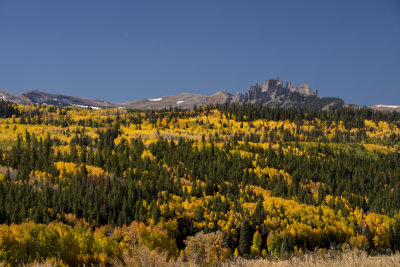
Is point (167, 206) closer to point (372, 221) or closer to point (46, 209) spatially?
point (46, 209)

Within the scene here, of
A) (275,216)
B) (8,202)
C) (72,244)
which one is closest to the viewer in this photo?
(72,244)

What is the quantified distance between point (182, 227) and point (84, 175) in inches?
2442

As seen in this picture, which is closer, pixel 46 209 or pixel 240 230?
pixel 46 209

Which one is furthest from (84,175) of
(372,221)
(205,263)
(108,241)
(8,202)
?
(205,263)

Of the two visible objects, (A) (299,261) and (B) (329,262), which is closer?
(B) (329,262)

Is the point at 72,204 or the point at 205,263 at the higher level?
the point at 205,263

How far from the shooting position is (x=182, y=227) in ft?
556

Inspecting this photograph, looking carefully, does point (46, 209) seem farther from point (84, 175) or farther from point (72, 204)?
point (84, 175)

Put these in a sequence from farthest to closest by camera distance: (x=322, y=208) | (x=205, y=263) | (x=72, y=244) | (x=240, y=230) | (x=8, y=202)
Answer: (x=322, y=208) → (x=240, y=230) → (x=8, y=202) → (x=72, y=244) → (x=205, y=263)

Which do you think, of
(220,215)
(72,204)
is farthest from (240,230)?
(72,204)

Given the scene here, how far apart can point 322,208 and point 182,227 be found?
7463 centimetres

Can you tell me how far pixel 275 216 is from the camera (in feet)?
592

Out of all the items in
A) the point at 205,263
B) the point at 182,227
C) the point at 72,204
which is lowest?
the point at 182,227

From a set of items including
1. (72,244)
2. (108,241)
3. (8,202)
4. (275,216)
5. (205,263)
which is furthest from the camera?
(275,216)
